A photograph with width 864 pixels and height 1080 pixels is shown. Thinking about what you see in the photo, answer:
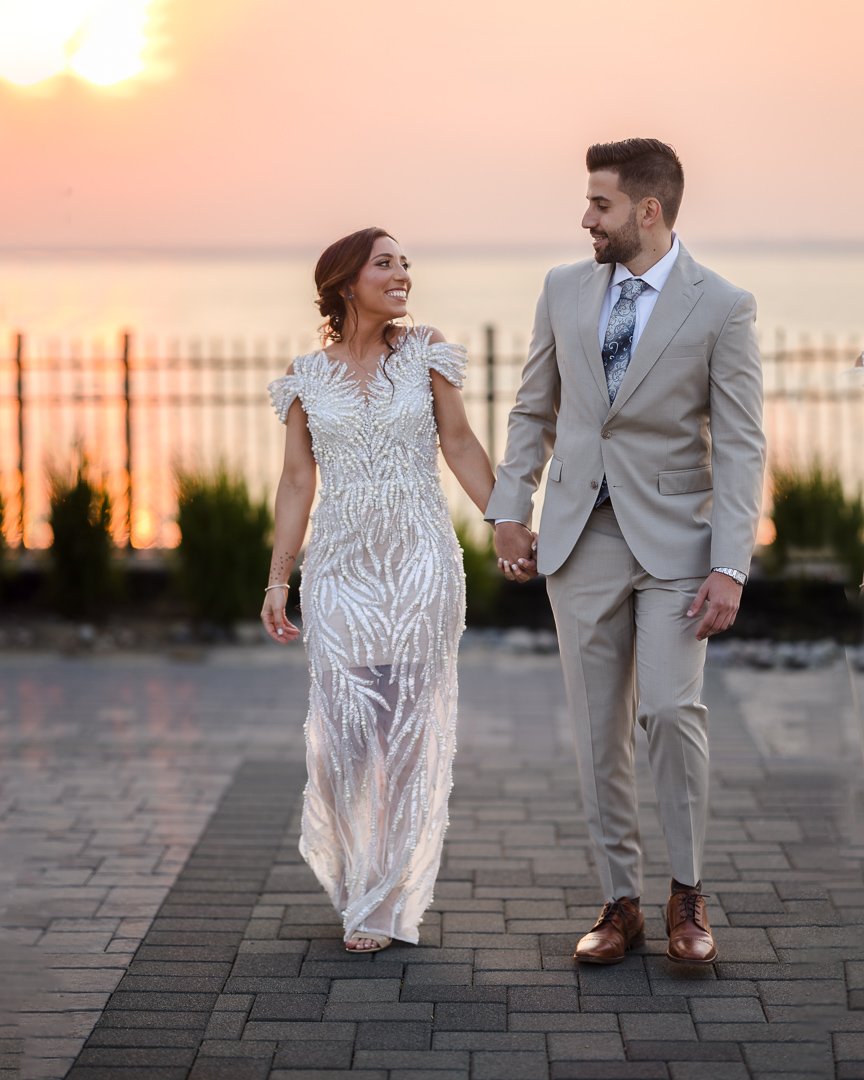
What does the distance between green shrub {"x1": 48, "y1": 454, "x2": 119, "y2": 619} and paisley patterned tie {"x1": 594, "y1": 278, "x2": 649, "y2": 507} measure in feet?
19.8

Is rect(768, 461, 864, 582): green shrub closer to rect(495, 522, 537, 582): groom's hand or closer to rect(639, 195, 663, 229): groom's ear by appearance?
rect(495, 522, 537, 582): groom's hand

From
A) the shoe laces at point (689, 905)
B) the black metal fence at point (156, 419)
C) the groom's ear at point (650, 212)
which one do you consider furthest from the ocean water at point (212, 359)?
the shoe laces at point (689, 905)

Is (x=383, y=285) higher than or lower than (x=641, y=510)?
higher

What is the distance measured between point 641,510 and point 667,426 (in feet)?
0.77

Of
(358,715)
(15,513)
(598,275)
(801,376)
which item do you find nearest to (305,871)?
(358,715)

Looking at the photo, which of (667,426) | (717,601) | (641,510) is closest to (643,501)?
(641,510)

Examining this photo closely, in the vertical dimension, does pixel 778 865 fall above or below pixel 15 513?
below

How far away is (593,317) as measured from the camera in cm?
377

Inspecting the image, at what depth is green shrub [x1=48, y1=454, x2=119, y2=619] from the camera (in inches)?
362

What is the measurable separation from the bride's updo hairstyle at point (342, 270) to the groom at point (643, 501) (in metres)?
0.53

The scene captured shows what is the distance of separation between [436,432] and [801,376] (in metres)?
7.54

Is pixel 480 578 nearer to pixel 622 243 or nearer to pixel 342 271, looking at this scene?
pixel 342 271

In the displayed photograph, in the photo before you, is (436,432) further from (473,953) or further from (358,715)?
(473,953)

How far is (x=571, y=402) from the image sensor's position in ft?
12.6
